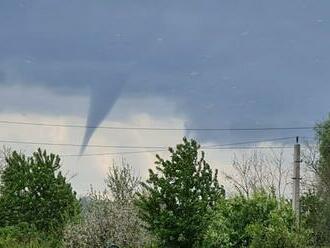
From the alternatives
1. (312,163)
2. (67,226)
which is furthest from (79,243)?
(312,163)

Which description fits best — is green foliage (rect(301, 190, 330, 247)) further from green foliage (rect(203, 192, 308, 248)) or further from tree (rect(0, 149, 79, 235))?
tree (rect(0, 149, 79, 235))

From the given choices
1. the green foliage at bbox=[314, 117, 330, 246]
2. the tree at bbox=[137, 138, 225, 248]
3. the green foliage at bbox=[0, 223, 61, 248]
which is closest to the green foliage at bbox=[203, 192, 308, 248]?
the tree at bbox=[137, 138, 225, 248]

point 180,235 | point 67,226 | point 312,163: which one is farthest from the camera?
point 312,163

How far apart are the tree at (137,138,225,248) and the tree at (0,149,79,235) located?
24.7 feet

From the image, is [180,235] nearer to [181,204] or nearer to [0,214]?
[181,204]

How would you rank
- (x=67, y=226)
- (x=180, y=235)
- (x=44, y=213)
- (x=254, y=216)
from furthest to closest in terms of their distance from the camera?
1. (x=44, y=213)
2. (x=67, y=226)
3. (x=180, y=235)
4. (x=254, y=216)

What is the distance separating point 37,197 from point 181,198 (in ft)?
34.7

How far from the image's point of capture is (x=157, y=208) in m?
33.4

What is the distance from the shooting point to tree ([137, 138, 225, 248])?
3275 centimetres

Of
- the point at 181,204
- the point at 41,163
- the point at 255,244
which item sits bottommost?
the point at 255,244

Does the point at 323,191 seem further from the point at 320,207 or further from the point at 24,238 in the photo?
the point at 24,238

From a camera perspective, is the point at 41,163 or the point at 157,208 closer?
the point at 157,208

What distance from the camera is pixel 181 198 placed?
3334cm

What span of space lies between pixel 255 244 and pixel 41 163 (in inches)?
673
